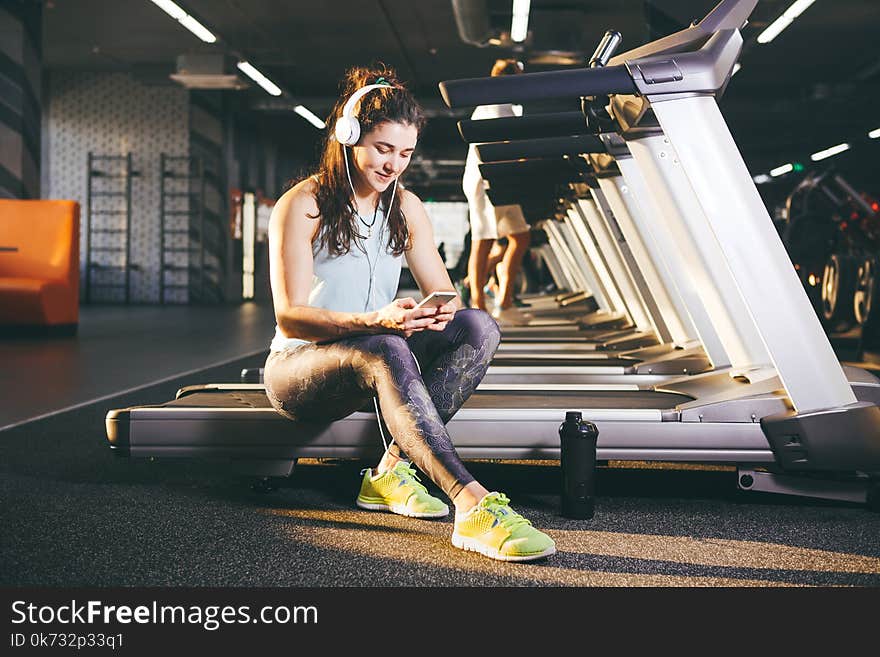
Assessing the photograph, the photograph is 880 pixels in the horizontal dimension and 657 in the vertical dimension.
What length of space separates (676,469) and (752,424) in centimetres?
53

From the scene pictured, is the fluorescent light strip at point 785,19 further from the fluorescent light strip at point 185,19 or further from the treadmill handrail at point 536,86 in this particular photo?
the treadmill handrail at point 536,86

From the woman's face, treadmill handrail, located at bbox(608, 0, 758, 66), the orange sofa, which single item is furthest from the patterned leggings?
the orange sofa

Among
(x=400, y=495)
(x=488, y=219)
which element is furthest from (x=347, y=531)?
(x=488, y=219)

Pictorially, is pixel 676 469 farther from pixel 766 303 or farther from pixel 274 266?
pixel 274 266

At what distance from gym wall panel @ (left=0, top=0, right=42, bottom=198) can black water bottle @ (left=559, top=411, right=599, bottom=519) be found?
7.82 m

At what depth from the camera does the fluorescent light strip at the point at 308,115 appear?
49.5ft

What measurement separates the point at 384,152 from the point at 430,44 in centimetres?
A: 1034

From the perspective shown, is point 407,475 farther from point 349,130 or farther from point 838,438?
point 838,438

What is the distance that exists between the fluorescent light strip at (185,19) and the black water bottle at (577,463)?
27.7 feet

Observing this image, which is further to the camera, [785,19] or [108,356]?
[785,19]

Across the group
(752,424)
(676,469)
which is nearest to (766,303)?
(752,424)

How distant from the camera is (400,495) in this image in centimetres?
217

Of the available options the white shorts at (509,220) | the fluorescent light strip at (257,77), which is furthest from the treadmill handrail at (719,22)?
the fluorescent light strip at (257,77)

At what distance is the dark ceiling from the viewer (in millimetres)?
10047
